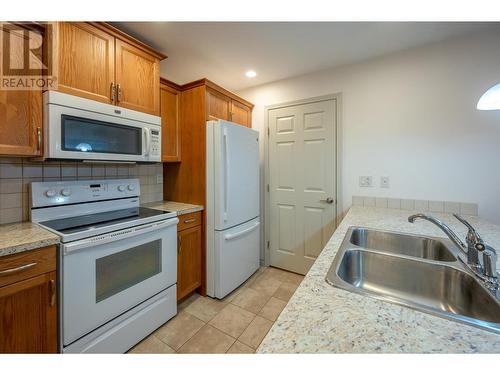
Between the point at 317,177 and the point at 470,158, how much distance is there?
127 cm

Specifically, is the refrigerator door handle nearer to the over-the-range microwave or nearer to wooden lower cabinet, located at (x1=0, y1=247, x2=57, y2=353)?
the over-the-range microwave

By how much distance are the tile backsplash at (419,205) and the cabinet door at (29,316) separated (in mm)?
2469

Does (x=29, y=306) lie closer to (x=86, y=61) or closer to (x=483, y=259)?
(x=86, y=61)

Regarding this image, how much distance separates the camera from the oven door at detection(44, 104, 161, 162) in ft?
4.17

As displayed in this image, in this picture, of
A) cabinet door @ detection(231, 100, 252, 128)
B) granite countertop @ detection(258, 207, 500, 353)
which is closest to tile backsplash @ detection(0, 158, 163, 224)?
cabinet door @ detection(231, 100, 252, 128)

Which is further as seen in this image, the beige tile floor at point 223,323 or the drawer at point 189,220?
the drawer at point 189,220

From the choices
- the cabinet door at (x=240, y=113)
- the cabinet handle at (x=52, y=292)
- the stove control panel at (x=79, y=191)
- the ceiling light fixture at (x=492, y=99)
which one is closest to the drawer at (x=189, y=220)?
the stove control panel at (x=79, y=191)

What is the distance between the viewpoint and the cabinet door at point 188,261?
190 centimetres

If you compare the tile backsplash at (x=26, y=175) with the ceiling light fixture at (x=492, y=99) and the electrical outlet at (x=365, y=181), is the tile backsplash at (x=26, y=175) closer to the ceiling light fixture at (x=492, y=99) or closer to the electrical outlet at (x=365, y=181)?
the electrical outlet at (x=365, y=181)

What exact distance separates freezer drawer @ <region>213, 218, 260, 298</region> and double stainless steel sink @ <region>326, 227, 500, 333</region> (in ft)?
3.86

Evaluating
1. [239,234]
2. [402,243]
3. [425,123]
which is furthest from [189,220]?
[425,123]

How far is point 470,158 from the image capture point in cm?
180

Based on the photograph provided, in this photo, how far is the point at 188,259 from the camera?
199cm

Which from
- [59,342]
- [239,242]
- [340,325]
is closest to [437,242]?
[340,325]
